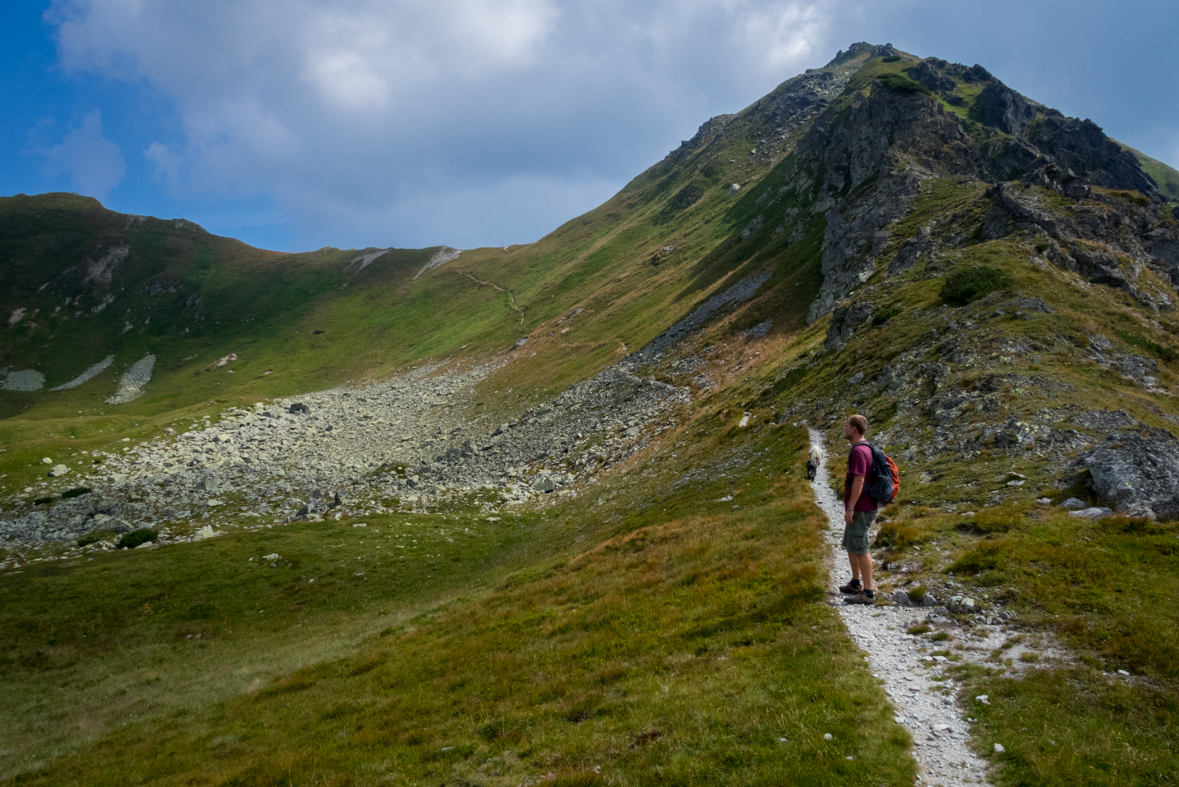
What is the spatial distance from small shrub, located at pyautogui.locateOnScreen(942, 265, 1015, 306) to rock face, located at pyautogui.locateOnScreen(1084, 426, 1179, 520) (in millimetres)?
21029

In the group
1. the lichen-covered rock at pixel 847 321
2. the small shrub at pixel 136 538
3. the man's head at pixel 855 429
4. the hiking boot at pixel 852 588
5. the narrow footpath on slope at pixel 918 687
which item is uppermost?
the lichen-covered rock at pixel 847 321

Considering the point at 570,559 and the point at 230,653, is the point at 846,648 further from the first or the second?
the point at 230,653

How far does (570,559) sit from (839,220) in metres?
63.3

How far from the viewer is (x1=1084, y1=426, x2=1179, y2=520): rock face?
44.4 feet

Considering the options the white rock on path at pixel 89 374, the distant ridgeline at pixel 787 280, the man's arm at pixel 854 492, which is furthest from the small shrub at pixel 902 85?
the white rock on path at pixel 89 374

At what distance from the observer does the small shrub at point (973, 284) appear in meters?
33.6

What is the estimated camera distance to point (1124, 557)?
11727 mm

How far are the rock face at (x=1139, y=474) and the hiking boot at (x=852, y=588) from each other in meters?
7.34

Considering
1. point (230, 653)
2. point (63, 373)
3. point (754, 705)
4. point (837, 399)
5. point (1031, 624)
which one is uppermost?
point (63, 373)

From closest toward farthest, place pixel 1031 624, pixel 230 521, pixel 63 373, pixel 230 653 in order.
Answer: pixel 1031 624 → pixel 230 653 → pixel 230 521 → pixel 63 373

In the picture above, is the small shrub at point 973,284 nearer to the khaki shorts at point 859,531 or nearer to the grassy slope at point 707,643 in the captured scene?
the grassy slope at point 707,643

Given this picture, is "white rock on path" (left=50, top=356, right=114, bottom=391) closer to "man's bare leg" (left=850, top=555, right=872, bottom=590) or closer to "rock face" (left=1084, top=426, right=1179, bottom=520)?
"man's bare leg" (left=850, top=555, right=872, bottom=590)

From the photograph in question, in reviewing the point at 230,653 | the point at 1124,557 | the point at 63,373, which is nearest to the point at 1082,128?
the point at 1124,557

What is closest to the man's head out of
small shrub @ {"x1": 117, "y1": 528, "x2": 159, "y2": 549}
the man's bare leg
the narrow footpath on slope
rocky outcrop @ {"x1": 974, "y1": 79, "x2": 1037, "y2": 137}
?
the man's bare leg
